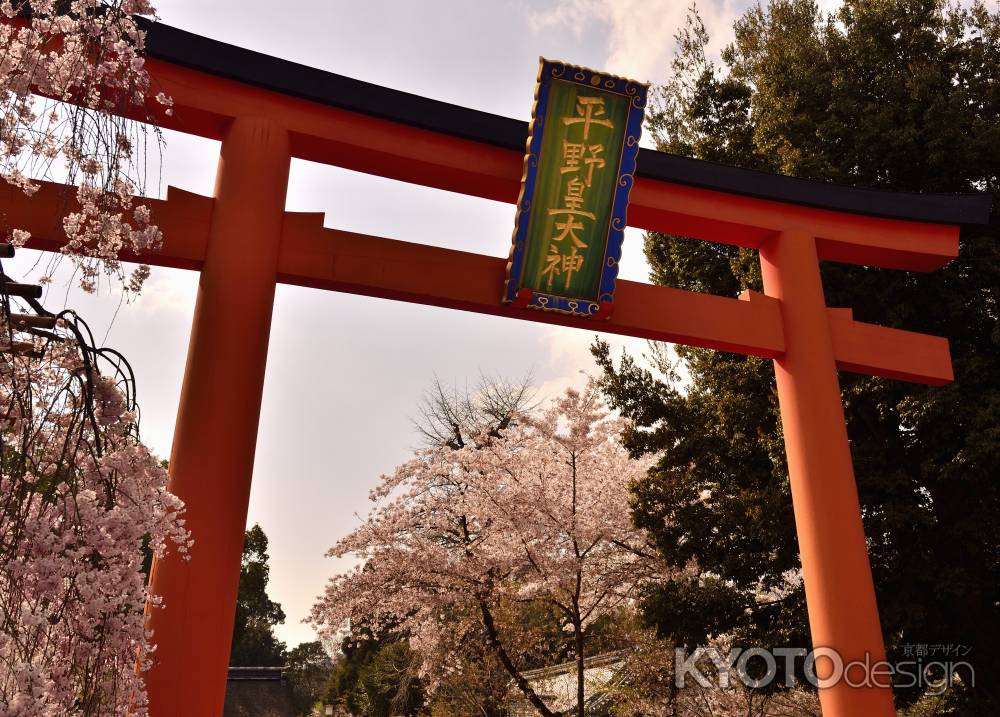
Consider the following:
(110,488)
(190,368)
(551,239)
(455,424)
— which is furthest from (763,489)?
(455,424)

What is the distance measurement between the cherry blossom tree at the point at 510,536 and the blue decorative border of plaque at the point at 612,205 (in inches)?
194

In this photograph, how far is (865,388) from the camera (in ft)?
25.6

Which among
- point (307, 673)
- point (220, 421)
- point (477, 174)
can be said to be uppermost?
point (477, 174)

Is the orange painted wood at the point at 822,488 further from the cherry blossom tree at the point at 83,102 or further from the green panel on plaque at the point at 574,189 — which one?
the cherry blossom tree at the point at 83,102

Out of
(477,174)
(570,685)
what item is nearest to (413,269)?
(477,174)

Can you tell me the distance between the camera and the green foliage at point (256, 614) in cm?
2708

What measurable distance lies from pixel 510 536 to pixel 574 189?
5985 millimetres

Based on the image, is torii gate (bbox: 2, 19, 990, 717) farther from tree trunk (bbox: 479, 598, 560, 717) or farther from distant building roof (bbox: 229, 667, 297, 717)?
distant building roof (bbox: 229, 667, 297, 717)

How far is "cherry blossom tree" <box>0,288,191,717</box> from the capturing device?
2275 mm

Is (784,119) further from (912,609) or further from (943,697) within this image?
(943,697)

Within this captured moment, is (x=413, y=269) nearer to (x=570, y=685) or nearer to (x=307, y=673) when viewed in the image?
(x=570, y=685)

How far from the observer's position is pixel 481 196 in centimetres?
617

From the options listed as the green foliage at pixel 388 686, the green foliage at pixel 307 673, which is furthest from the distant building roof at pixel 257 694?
the green foliage at pixel 388 686

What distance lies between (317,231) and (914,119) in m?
7.03
